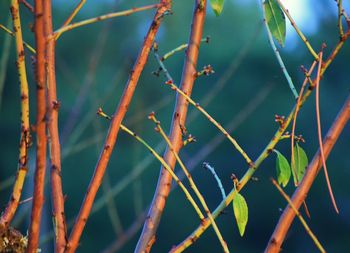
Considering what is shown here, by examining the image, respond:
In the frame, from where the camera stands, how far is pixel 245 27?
6.72 metres

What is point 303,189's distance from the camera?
2.45 ft

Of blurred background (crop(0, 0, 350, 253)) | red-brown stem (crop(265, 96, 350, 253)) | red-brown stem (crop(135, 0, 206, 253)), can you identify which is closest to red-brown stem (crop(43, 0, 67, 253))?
red-brown stem (crop(135, 0, 206, 253))

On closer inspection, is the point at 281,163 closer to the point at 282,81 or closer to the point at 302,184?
the point at 302,184

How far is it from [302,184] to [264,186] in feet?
21.1

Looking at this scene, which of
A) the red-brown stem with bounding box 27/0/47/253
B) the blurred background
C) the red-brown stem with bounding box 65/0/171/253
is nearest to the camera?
the red-brown stem with bounding box 27/0/47/253

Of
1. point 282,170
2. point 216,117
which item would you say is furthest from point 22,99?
point 216,117

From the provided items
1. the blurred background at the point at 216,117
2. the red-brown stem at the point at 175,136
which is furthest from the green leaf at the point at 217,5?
the blurred background at the point at 216,117

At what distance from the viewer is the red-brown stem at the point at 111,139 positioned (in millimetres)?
724

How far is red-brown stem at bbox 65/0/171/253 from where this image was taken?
2.37 ft

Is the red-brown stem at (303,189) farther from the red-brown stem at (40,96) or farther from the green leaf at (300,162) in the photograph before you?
the red-brown stem at (40,96)

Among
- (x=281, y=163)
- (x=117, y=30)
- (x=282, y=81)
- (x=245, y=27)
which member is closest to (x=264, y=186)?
(x=282, y=81)

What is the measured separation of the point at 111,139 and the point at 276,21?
33 centimetres

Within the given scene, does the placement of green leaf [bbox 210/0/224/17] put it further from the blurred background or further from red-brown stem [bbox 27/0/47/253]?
the blurred background

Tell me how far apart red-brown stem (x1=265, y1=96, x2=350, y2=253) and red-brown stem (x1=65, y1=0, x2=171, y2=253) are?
202 mm
